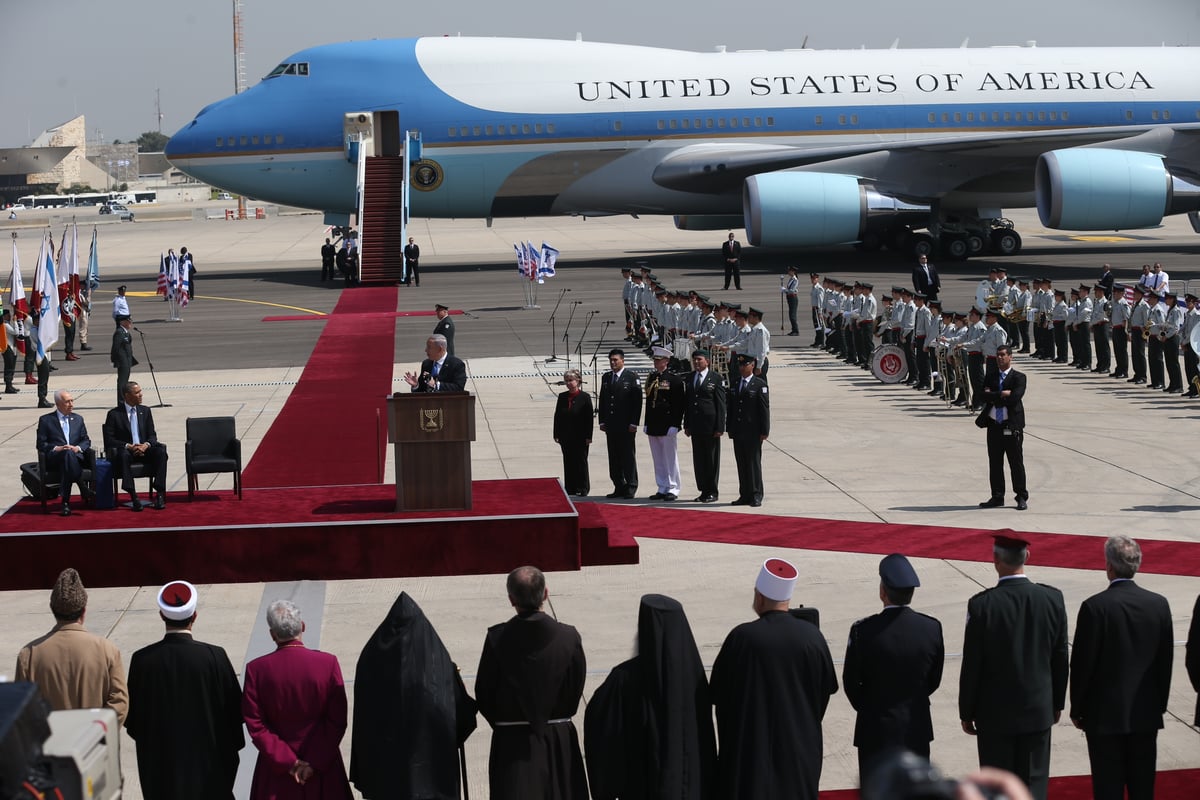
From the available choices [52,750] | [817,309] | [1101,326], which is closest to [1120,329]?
[1101,326]

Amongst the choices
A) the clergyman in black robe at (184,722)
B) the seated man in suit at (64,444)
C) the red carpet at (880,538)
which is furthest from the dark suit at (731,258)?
the clergyman in black robe at (184,722)

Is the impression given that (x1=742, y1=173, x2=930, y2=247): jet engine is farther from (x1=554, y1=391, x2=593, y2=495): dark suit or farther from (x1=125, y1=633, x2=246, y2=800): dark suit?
(x1=125, y1=633, x2=246, y2=800): dark suit

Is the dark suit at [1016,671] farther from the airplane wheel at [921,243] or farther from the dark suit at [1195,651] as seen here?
the airplane wheel at [921,243]

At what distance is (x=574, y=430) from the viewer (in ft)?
48.1

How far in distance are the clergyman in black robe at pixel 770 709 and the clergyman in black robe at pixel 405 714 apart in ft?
3.98

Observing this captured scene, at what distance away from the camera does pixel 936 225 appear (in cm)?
3947

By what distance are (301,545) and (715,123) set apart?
29.2m

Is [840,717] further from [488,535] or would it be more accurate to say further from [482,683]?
[488,535]

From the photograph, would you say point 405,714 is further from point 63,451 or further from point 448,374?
point 448,374

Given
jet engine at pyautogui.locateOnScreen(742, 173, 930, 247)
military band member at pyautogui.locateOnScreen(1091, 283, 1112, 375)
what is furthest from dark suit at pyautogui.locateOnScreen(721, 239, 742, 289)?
military band member at pyautogui.locateOnScreen(1091, 283, 1112, 375)

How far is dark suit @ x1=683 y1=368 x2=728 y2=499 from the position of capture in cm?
1438

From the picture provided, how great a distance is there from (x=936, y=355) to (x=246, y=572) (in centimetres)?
1254

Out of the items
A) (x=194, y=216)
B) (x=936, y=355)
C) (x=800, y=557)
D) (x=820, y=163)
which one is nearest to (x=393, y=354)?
(x=936, y=355)

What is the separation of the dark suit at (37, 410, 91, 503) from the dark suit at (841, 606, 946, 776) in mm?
8192
